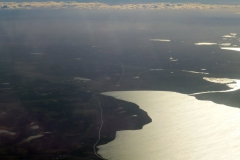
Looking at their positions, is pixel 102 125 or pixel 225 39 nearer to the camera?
pixel 102 125

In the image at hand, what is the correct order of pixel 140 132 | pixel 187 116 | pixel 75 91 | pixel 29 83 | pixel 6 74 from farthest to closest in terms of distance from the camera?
pixel 6 74
pixel 29 83
pixel 75 91
pixel 187 116
pixel 140 132

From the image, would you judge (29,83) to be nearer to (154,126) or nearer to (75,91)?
(75,91)

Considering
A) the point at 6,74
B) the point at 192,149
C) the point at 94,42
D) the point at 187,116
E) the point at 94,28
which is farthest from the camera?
the point at 94,28

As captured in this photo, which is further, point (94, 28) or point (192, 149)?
point (94, 28)

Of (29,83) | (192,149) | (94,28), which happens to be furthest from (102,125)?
(94,28)

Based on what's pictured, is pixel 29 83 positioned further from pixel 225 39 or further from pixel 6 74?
pixel 225 39

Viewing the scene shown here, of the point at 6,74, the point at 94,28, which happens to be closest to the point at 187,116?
the point at 6,74
